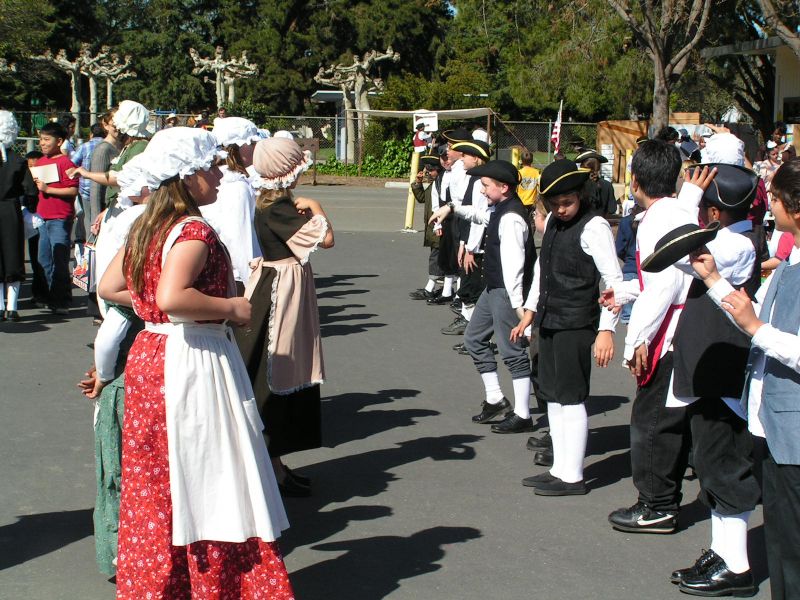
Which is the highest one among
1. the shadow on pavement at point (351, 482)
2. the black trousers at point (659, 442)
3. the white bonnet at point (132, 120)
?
the white bonnet at point (132, 120)

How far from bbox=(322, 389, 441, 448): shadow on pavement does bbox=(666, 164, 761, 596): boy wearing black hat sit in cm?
286

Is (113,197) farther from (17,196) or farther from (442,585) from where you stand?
(442,585)

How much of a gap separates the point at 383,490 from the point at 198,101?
6064cm

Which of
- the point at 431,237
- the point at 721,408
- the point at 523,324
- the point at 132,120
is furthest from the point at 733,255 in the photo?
the point at 431,237

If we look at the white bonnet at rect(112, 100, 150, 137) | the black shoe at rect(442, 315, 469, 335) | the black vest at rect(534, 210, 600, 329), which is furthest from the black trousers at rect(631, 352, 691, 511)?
the black shoe at rect(442, 315, 469, 335)

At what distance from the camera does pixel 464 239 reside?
10.6 meters

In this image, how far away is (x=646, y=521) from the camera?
5172mm

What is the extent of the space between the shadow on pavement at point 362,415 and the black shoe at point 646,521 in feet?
7.26

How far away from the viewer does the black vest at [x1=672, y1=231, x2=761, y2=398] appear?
4441mm

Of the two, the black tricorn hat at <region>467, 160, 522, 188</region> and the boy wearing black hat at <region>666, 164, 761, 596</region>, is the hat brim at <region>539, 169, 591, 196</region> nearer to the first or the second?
the boy wearing black hat at <region>666, 164, 761, 596</region>

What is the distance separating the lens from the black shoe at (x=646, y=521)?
16.9ft

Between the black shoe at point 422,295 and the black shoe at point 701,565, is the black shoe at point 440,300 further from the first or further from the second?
the black shoe at point 701,565

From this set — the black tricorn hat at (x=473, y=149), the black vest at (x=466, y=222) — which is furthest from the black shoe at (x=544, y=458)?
the black vest at (x=466, y=222)

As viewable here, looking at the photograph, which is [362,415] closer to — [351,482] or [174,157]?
[351,482]
